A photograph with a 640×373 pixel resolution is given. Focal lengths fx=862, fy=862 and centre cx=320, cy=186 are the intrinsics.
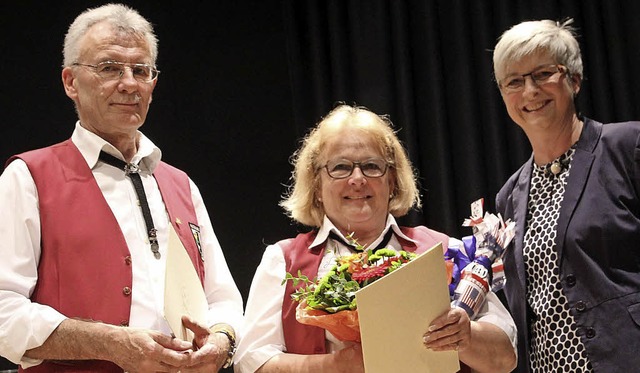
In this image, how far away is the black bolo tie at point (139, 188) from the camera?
2592 mm

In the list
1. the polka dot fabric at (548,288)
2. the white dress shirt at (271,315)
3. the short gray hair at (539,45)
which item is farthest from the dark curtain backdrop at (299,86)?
the white dress shirt at (271,315)

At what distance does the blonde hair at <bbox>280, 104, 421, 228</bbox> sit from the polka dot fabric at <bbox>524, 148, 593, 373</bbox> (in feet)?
1.45

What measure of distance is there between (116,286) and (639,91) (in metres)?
2.64

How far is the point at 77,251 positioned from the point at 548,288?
4.91 ft

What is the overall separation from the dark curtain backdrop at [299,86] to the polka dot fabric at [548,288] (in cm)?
120

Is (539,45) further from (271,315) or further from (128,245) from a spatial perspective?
(128,245)

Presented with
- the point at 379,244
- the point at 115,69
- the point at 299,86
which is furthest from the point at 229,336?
the point at 299,86

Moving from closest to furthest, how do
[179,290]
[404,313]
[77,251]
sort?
[404,313]
[179,290]
[77,251]

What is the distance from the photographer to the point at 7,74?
4035 mm

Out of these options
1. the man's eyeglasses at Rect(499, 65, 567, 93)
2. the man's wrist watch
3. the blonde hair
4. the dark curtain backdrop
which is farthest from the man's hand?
the dark curtain backdrop

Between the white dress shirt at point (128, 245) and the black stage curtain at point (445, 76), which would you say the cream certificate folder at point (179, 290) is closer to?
the white dress shirt at point (128, 245)

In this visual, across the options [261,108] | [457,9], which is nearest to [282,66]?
[261,108]

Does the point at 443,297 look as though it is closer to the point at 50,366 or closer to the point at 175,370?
the point at 175,370

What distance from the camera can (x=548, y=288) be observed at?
283 cm
